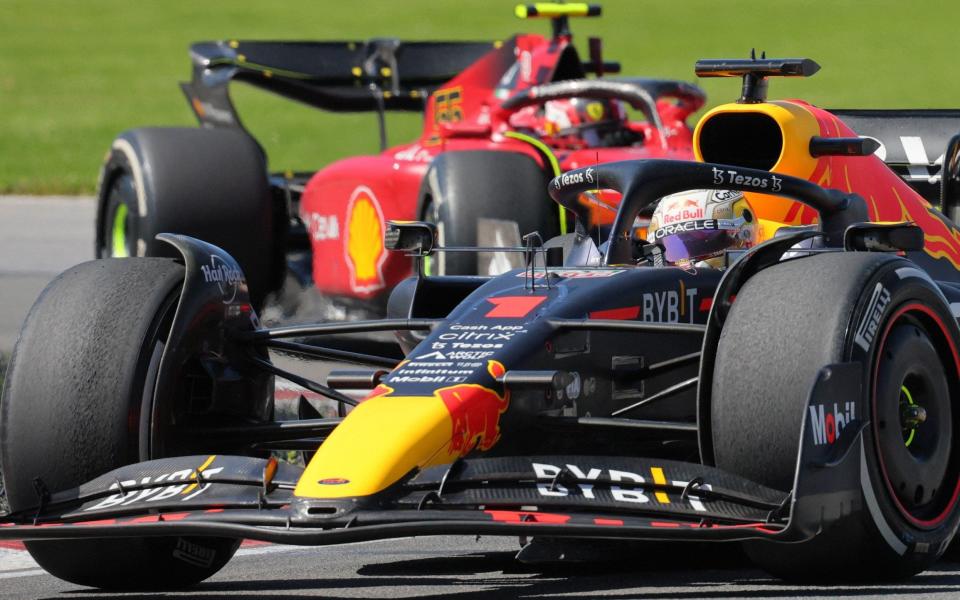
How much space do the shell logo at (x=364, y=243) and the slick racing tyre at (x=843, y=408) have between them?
22.6ft

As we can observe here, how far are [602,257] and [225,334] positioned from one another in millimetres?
1294

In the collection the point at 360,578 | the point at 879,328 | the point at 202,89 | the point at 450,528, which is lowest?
the point at 360,578

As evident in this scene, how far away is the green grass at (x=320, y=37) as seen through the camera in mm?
33062

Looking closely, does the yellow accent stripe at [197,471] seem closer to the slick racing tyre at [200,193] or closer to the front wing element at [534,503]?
the front wing element at [534,503]

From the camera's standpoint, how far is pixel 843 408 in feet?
16.4

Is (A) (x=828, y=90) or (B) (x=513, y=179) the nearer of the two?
(B) (x=513, y=179)

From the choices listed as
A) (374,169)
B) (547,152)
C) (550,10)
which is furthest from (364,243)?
(550,10)

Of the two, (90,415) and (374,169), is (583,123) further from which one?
(90,415)

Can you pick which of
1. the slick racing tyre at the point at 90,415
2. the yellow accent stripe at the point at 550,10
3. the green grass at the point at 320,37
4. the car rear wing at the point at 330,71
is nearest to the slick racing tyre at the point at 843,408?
the slick racing tyre at the point at 90,415

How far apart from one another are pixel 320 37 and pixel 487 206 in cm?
3456

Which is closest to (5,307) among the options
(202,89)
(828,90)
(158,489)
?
(202,89)

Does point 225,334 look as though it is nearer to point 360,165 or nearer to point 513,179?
point 513,179

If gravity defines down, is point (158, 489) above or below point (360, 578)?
above

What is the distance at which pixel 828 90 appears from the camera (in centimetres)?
3803
